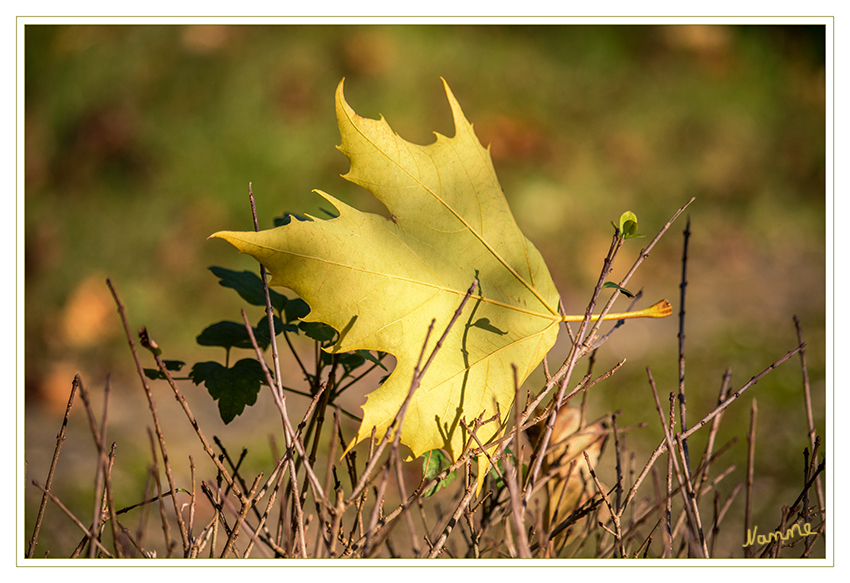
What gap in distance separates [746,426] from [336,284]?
4.89 ft

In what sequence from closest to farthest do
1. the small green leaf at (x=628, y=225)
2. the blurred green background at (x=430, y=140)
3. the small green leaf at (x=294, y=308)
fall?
the small green leaf at (x=628, y=225), the small green leaf at (x=294, y=308), the blurred green background at (x=430, y=140)

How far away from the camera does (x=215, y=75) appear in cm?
206

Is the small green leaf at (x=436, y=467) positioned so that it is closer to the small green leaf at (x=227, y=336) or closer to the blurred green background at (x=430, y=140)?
the small green leaf at (x=227, y=336)

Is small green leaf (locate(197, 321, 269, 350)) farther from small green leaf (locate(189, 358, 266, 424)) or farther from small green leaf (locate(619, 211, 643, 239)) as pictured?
small green leaf (locate(619, 211, 643, 239))

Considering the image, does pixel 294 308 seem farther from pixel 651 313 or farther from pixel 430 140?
pixel 430 140

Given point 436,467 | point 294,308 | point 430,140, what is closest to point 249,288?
point 294,308

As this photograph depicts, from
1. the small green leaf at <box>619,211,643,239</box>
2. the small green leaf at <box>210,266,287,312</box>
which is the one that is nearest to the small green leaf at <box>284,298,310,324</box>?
the small green leaf at <box>210,266,287,312</box>

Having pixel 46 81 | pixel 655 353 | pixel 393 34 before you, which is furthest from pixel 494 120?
pixel 46 81

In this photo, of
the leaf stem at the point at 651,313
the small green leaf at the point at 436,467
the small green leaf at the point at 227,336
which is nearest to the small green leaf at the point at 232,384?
the small green leaf at the point at 227,336

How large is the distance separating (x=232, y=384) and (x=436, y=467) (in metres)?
0.21

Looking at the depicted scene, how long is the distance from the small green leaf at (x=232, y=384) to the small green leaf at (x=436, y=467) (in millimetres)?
167

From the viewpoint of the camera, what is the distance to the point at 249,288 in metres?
0.62

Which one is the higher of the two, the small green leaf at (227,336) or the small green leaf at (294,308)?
the small green leaf at (294,308)

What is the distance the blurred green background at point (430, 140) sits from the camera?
1852 millimetres
